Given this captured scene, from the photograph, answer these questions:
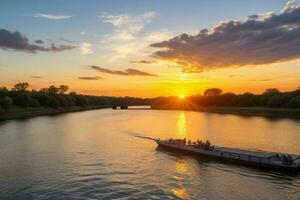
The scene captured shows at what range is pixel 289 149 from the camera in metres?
69.2

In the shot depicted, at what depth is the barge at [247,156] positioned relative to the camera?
5020cm

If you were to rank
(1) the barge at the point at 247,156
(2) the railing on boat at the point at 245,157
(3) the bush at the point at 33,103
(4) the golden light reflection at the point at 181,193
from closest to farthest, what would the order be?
(4) the golden light reflection at the point at 181,193
(1) the barge at the point at 247,156
(2) the railing on boat at the point at 245,157
(3) the bush at the point at 33,103

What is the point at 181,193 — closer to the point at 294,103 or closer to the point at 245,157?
the point at 245,157

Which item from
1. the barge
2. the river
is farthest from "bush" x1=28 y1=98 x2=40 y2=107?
the barge

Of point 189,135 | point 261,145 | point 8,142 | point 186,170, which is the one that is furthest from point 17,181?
point 189,135

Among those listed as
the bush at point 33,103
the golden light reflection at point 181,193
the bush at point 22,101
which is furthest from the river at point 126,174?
the bush at point 33,103

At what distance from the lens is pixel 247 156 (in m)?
55.7

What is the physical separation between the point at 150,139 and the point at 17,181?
4508 cm

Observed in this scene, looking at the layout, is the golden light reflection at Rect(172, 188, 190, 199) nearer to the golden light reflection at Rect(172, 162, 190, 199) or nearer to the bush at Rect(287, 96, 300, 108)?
the golden light reflection at Rect(172, 162, 190, 199)

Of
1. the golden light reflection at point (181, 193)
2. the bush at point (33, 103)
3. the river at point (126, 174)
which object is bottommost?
the golden light reflection at point (181, 193)

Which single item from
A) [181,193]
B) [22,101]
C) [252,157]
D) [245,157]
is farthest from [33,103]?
[181,193]

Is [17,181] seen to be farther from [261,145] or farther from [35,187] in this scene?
[261,145]

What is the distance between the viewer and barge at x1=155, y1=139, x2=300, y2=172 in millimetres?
50200

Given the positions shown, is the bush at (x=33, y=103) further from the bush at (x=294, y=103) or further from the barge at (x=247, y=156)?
the bush at (x=294, y=103)
